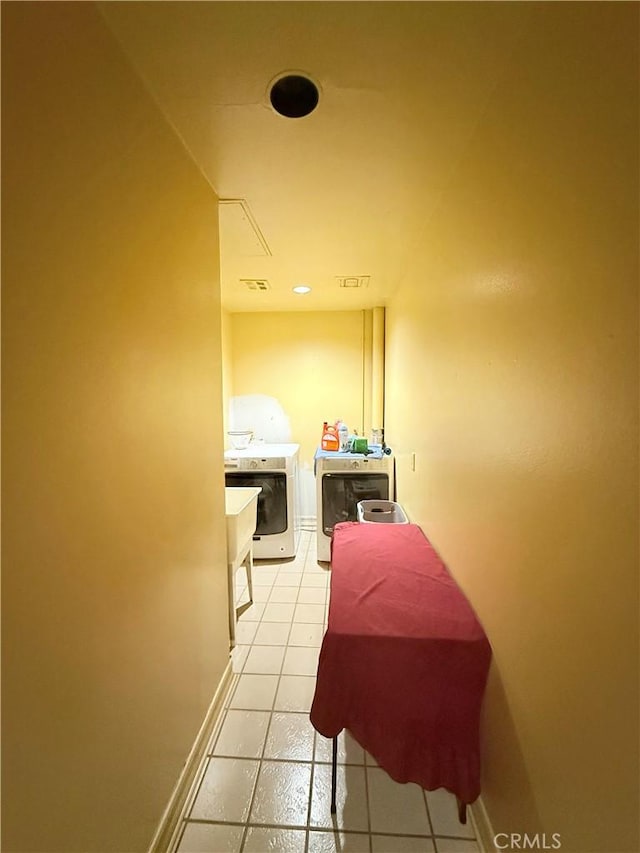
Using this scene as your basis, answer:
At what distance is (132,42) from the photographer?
837 mm

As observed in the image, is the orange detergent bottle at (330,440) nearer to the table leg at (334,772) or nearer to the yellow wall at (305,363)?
the yellow wall at (305,363)

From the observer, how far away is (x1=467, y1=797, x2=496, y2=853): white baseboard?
3.28 ft

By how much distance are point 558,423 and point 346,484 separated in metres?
2.26

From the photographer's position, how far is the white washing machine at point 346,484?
2852 mm

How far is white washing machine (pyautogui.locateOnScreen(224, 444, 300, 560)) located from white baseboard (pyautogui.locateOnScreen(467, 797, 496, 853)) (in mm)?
2030

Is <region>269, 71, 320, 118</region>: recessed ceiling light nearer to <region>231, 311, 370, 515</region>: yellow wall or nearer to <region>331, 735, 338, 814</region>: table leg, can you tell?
<region>331, 735, 338, 814</region>: table leg

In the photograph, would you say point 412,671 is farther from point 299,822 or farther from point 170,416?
point 170,416

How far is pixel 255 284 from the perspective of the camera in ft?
8.73

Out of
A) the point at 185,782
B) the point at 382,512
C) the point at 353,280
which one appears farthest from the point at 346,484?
the point at 185,782

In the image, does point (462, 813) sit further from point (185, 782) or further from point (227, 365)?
point (227, 365)

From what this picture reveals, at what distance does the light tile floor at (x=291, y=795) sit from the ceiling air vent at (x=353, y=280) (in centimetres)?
249

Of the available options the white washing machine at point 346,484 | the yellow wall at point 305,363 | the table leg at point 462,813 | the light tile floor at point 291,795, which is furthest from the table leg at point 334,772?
the yellow wall at point 305,363

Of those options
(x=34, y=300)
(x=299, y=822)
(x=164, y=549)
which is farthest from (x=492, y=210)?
(x=299, y=822)

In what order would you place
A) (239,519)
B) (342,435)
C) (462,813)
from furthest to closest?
(342,435), (239,519), (462,813)
